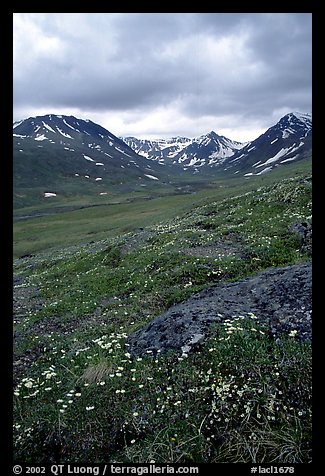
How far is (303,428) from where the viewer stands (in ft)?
17.7

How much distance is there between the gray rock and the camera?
761 centimetres

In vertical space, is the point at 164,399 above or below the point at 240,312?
below

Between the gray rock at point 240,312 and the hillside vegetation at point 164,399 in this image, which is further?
the gray rock at point 240,312

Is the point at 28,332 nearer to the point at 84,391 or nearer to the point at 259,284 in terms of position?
the point at 84,391

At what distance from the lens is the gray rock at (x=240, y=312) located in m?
7.61

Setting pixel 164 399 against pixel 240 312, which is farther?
pixel 240 312

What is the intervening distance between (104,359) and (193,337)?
2.05 m

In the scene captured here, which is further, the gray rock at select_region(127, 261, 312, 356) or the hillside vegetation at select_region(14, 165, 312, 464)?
the gray rock at select_region(127, 261, 312, 356)

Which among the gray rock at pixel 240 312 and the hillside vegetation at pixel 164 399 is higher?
the gray rock at pixel 240 312

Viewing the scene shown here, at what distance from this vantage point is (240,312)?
8.44m

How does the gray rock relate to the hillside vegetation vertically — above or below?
above
